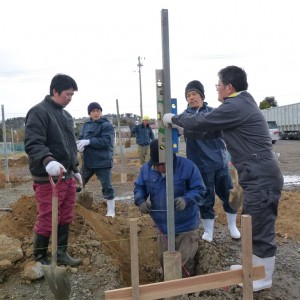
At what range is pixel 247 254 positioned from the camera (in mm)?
2498

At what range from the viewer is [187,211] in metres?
3.79

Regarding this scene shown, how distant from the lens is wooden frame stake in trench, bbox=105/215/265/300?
2.35 meters

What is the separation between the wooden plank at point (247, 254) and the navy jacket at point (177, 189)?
1022 mm

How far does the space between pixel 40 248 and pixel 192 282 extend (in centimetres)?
175

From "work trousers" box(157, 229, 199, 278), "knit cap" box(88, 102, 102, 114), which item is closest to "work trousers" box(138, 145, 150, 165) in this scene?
"knit cap" box(88, 102, 102, 114)


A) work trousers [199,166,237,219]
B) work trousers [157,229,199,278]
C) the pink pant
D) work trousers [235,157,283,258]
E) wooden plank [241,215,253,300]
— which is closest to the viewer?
wooden plank [241,215,253,300]

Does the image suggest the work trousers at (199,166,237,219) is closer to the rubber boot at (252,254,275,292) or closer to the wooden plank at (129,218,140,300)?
the rubber boot at (252,254,275,292)

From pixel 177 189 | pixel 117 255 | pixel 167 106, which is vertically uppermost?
pixel 167 106

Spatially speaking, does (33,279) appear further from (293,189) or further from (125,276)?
(293,189)

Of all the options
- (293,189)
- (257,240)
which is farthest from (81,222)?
(293,189)

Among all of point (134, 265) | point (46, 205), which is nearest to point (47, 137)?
point (46, 205)

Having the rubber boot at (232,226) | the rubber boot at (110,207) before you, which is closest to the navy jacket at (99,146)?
the rubber boot at (110,207)

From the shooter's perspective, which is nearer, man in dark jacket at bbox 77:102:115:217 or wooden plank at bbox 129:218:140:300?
wooden plank at bbox 129:218:140:300

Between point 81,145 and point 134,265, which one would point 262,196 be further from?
point 81,145
